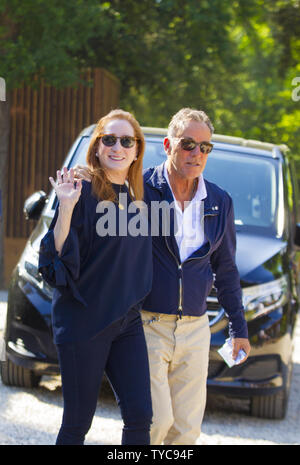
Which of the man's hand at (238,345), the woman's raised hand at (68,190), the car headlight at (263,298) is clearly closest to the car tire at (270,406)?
the car headlight at (263,298)

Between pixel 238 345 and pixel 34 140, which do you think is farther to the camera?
pixel 34 140

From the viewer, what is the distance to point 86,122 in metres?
→ 14.3

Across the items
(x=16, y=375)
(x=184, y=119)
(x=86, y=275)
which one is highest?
(x=184, y=119)

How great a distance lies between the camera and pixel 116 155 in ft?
11.3

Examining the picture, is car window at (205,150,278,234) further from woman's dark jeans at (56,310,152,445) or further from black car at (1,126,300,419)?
woman's dark jeans at (56,310,152,445)

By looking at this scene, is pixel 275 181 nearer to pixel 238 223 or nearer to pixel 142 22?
pixel 238 223

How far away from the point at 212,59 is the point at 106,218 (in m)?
13.2

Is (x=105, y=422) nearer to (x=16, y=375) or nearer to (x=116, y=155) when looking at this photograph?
(x=16, y=375)

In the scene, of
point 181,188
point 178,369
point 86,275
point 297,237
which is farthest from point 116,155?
point 297,237

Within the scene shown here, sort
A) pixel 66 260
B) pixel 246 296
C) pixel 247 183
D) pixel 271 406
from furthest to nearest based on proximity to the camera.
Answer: pixel 247 183 < pixel 271 406 < pixel 246 296 < pixel 66 260

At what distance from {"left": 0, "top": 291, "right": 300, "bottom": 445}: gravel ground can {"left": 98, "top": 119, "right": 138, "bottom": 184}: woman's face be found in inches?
83.6

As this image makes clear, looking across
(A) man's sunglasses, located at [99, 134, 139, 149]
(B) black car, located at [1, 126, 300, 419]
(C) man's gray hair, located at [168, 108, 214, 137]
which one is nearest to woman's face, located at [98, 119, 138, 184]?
(A) man's sunglasses, located at [99, 134, 139, 149]

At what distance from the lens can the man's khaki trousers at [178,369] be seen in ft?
11.9

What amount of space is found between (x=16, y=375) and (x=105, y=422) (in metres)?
0.98
